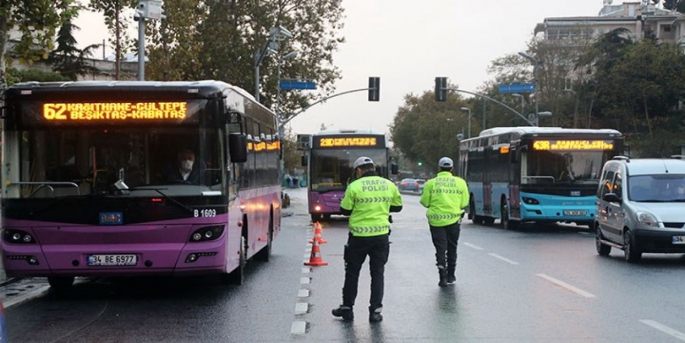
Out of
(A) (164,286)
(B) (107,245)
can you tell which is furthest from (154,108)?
(A) (164,286)

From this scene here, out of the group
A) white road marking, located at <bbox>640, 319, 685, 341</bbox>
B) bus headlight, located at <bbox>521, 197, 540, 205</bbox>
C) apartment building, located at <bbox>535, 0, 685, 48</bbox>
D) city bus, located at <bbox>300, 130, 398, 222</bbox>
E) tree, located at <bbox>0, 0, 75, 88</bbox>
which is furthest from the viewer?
apartment building, located at <bbox>535, 0, 685, 48</bbox>

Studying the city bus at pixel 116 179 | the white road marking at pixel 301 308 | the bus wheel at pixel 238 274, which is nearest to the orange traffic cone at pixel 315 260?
the bus wheel at pixel 238 274

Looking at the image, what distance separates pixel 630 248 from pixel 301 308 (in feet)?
26.4

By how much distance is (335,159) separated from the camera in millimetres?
36906

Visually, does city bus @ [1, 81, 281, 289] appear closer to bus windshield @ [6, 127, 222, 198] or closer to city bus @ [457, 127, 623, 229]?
bus windshield @ [6, 127, 222, 198]

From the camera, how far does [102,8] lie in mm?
30859

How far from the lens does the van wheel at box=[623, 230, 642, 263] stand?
18.3 m

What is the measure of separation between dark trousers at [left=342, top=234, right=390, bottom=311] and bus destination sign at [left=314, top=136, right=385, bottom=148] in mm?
25592

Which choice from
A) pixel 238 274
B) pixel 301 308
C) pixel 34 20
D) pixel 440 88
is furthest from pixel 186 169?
pixel 440 88

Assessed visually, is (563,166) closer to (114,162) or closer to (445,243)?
(445,243)

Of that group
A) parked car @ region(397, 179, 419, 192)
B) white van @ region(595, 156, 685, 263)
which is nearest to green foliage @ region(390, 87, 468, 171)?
parked car @ region(397, 179, 419, 192)

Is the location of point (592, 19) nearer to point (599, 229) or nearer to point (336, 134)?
point (336, 134)

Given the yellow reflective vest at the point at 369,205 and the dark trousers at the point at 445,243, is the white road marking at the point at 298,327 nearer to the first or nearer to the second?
the yellow reflective vest at the point at 369,205

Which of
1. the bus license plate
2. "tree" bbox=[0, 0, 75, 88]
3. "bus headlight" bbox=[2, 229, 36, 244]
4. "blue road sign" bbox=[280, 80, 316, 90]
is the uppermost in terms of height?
"blue road sign" bbox=[280, 80, 316, 90]
